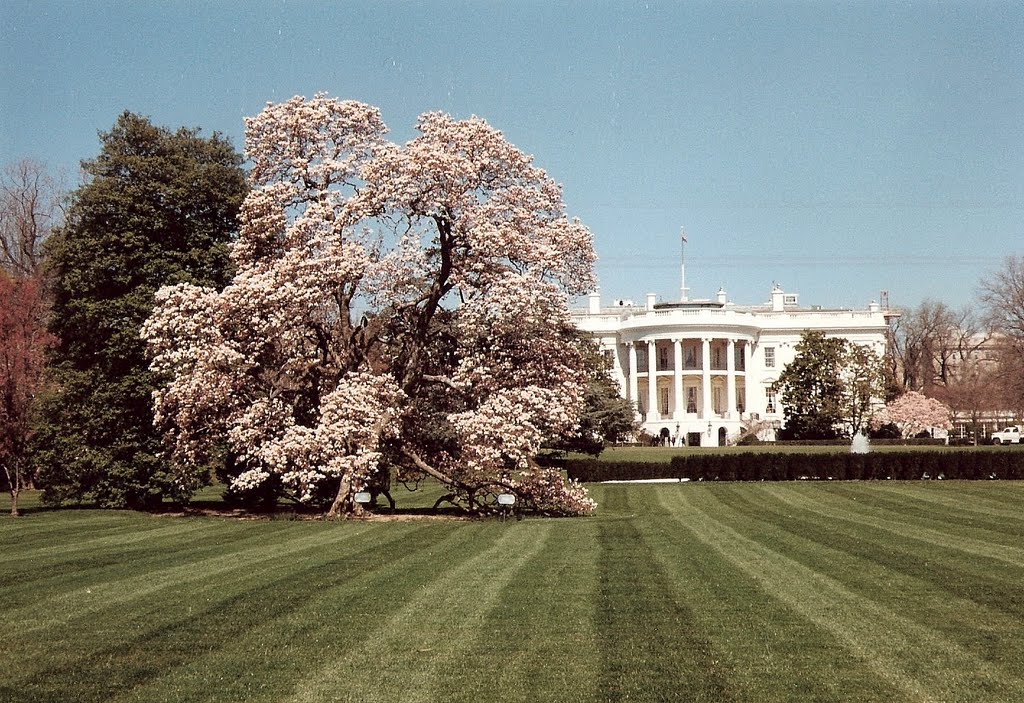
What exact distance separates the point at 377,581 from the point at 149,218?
18.2 m

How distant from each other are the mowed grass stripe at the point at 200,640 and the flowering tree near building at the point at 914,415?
2520 inches

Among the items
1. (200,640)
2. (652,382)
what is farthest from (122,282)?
(652,382)

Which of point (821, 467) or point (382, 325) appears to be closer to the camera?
point (382, 325)

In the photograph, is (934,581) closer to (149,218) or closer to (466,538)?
(466,538)

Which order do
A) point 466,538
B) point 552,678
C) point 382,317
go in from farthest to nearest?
point 382,317 → point 466,538 → point 552,678

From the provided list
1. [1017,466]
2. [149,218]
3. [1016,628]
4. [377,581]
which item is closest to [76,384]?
[149,218]

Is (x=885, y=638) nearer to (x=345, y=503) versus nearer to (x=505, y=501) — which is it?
(x=505, y=501)

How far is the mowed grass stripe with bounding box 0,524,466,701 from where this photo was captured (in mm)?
7410

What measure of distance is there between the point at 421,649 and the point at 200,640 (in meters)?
1.84

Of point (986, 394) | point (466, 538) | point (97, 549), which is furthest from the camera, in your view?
point (986, 394)

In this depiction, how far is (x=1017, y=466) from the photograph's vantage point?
A: 36781 millimetres

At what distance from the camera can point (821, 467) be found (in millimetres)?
38781

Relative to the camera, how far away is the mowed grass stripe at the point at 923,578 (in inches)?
352

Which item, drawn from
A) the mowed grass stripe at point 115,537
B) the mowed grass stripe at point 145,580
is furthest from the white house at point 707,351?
the mowed grass stripe at point 145,580
